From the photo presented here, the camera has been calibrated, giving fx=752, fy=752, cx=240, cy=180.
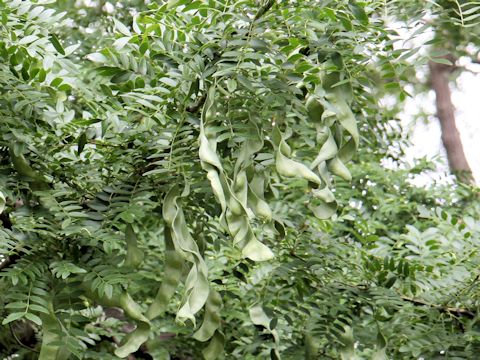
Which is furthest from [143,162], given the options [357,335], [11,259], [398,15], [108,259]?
[357,335]

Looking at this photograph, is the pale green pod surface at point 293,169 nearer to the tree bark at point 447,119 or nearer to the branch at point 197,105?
the branch at point 197,105

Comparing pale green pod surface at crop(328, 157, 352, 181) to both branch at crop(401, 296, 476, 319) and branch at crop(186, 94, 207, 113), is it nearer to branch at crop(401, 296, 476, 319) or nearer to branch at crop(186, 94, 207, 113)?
branch at crop(186, 94, 207, 113)

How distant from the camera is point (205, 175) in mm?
1235

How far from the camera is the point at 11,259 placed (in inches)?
49.5

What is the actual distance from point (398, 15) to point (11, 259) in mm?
772

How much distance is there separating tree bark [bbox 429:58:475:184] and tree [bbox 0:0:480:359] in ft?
7.30

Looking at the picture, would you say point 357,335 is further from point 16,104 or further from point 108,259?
point 16,104

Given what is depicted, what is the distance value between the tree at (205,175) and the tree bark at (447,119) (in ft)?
7.30

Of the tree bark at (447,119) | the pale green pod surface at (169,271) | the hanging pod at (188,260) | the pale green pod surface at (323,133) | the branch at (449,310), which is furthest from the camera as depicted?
the tree bark at (447,119)

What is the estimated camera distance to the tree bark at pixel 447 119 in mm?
3749

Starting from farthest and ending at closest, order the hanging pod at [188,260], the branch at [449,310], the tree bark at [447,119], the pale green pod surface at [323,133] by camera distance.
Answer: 1. the tree bark at [447,119]
2. the branch at [449,310]
3. the pale green pod surface at [323,133]
4. the hanging pod at [188,260]

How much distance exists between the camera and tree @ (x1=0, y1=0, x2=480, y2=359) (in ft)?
3.50

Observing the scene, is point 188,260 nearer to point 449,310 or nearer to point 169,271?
point 169,271

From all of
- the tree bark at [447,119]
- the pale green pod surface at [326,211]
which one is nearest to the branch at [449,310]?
the pale green pod surface at [326,211]
